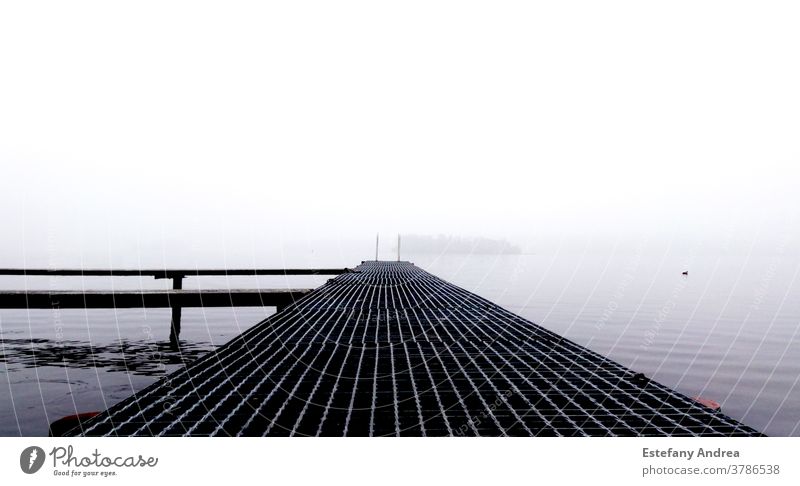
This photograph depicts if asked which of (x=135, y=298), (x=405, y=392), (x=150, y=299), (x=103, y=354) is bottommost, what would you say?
(x=103, y=354)

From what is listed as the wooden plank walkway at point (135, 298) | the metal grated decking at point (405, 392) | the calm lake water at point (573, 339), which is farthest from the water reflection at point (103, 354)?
the metal grated decking at point (405, 392)

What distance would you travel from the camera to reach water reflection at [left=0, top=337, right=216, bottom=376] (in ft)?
59.4

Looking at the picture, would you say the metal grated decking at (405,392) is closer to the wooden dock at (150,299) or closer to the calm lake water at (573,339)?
the calm lake water at (573,339)

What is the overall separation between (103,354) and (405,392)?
60.5 ft

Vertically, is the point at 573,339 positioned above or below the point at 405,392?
below

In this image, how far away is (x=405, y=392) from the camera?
5922mm

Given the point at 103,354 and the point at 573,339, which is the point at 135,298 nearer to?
the point at 103,354

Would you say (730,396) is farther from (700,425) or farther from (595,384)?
(700,425)

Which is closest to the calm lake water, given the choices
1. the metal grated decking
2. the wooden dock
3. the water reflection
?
the water reflection

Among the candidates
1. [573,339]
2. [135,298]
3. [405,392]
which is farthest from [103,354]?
[573,339]

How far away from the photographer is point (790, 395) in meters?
15.4

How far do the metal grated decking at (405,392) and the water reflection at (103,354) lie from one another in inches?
436

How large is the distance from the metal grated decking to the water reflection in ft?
36.3

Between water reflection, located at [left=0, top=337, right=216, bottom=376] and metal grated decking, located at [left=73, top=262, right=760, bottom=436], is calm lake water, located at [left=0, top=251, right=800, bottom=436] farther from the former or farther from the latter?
metal grated decking, located at [left=73, top=262, right=760, bottom=436]
